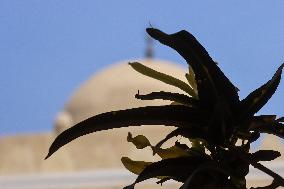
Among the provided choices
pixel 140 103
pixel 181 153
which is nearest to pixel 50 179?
pixel 140 103

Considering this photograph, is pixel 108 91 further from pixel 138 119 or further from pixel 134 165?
pixel 138 119

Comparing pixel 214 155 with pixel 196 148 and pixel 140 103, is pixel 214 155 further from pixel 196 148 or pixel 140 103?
pixel 140 103

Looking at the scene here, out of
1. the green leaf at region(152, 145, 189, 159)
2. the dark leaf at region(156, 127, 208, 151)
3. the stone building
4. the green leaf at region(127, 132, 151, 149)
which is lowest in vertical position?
the green leaf at region(152, 145, 189, 159)

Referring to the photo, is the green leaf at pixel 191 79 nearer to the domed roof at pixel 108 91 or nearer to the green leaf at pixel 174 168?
the green leaf at pixel 174 168

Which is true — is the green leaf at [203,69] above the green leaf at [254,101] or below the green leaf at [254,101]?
above

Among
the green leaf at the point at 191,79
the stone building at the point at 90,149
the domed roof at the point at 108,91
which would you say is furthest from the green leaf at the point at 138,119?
the domed roof at the point at 108,91

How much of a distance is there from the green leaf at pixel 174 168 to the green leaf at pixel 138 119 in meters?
0.07

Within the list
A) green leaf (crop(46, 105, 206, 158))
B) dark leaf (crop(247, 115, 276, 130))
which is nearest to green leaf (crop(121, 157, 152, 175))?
green leaf (crop(46, 105, 206, 158))

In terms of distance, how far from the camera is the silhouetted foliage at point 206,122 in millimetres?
1315

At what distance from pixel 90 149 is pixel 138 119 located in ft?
29.3

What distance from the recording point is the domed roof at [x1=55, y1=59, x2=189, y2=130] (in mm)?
12484

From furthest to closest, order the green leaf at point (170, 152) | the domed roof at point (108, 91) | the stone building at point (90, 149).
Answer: the domed roof at point (108, 91), the stone building at point (90, 149), the green leaf at point (170, 152)

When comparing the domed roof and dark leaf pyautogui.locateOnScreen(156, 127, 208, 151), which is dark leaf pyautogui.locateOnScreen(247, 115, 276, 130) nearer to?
dark leaf pyautogui.locateOnScreen(156, 127, 208, 151)

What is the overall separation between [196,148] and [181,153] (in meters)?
0.03
